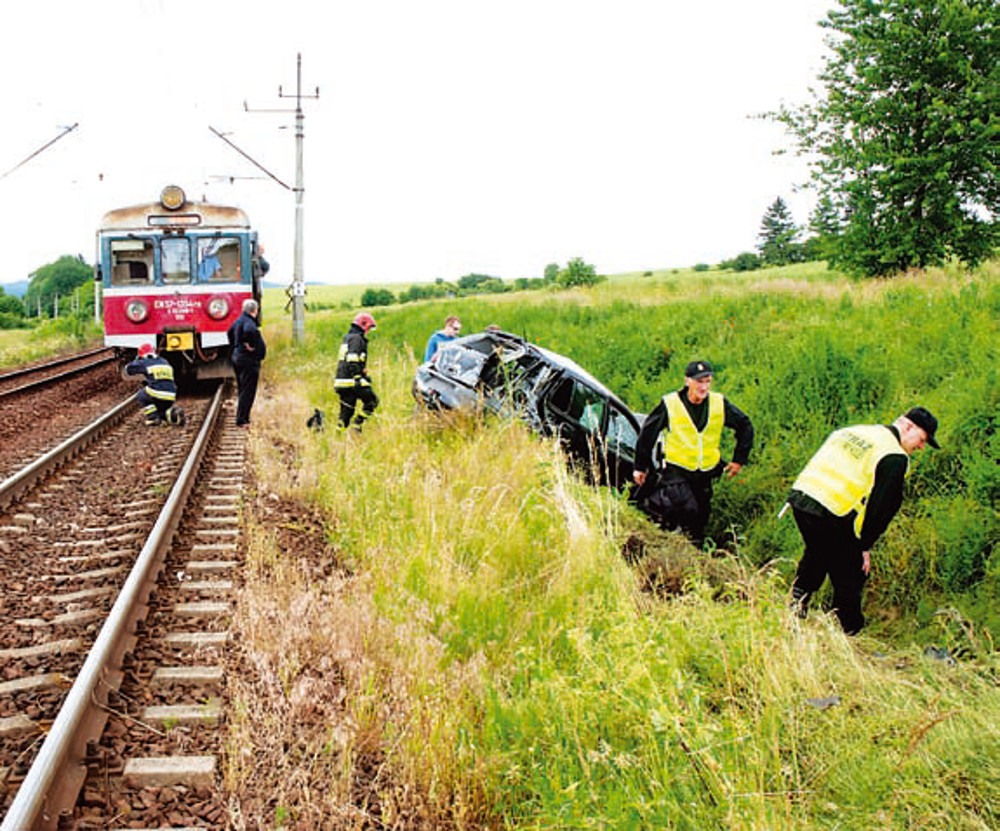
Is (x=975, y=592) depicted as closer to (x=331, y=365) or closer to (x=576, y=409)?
(x=576, y=409)

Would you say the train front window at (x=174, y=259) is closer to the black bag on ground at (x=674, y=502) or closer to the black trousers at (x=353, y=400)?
the black trousers at (x=353, y=400)

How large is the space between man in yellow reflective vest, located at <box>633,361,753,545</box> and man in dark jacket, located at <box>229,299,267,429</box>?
6.37 meters

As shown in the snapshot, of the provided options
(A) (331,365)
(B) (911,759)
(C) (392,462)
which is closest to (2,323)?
(A) (331,365)

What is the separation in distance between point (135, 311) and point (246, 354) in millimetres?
4495

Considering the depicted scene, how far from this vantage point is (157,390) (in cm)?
1130

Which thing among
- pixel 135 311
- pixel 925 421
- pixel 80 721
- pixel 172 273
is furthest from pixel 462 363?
pixel 135 311

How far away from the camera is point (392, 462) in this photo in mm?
7887

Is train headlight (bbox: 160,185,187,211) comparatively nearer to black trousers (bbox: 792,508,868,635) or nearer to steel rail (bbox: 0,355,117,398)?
steel rail (bbox: 0,355,117,398)

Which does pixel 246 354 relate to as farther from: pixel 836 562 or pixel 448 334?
pixel 836 562

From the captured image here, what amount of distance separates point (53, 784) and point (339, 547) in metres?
2.93

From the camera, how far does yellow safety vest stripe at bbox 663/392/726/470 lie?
6.52 meters

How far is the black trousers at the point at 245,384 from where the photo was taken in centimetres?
1105

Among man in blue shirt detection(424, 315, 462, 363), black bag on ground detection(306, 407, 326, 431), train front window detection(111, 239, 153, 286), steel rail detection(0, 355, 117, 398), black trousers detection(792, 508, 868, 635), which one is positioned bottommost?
black trousers detection(792, 508, 868, 635)

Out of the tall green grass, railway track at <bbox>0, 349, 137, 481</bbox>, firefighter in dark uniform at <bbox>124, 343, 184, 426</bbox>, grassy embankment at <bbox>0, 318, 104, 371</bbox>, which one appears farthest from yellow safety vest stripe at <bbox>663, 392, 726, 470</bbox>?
grassy embankment at <bbox>0, 318, 104, 371</bbox>
